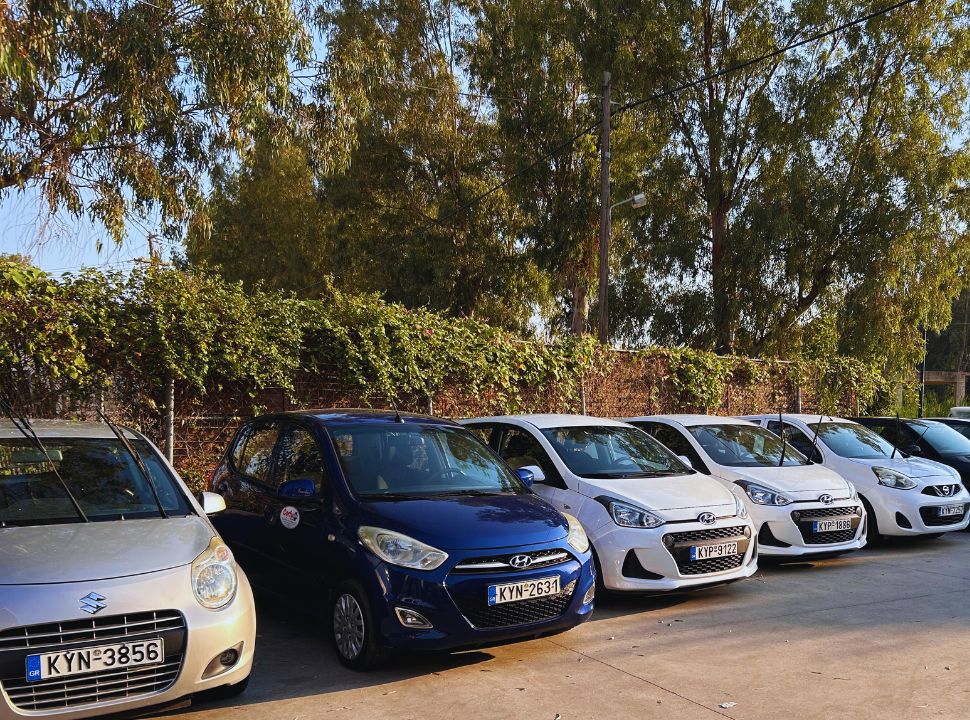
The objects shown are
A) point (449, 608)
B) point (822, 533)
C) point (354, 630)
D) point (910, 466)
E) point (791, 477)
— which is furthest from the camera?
point (910, 466)

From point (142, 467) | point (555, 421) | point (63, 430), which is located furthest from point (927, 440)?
point (63, 430)

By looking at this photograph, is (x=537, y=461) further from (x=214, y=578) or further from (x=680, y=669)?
(x=214, y=578)

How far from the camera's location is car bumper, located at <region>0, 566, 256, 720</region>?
426 centimetres

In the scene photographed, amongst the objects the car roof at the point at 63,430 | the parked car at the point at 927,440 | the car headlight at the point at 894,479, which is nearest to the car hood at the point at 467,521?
the car roof at the point at 63,430

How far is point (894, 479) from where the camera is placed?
11086 mm

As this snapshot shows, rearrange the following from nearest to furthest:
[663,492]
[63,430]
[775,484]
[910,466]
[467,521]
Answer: [467,521] → [63,430] → [663,492] → [775,484] → [910,466]

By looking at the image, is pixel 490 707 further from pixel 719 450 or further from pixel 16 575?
pixel 719 450

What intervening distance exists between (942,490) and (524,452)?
569cm

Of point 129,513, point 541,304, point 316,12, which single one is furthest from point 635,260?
point 129,513

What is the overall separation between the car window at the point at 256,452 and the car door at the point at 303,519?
171mm

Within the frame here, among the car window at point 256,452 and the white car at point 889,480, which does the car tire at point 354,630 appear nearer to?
the car window at point 256,452

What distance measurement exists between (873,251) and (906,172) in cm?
226

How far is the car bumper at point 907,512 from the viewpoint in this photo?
424 inches

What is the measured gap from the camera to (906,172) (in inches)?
951
